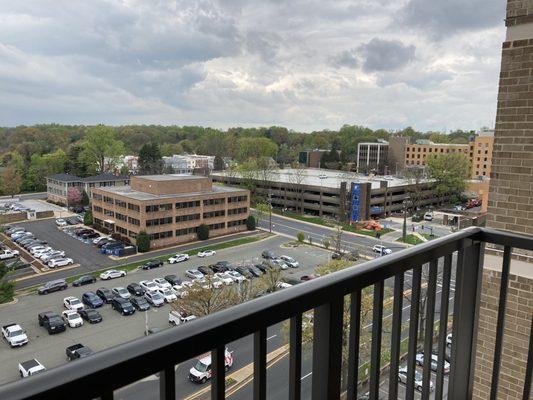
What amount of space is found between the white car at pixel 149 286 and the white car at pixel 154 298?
8.8 inches

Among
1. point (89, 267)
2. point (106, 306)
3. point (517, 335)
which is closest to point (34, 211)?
point (89, 267)

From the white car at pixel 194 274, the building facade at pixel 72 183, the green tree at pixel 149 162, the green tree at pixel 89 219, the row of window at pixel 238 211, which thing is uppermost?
the green tree at pixel 149 162

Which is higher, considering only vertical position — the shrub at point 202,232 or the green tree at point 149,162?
the green tree at point 149,162

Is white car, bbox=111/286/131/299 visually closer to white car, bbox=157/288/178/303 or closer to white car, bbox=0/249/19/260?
white car, bbox=157/288/178/303

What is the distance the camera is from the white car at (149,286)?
43.4 feet

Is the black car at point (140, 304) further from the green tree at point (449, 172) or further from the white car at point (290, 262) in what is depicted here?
the green tree at point (449, 172)

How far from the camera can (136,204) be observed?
19.7 m

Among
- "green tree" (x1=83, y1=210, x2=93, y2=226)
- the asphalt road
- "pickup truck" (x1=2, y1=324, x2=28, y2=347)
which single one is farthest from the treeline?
"pickup truck" (x1=2, y1=324, x2=28, y2=347)

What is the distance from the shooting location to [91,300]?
12.6 m

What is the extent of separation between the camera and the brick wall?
9.27 feet

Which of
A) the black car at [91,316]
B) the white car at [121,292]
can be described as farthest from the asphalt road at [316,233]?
the black car at [91,316]

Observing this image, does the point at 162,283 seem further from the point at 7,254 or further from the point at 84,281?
the point at 7,254

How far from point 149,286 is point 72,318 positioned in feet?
9.46

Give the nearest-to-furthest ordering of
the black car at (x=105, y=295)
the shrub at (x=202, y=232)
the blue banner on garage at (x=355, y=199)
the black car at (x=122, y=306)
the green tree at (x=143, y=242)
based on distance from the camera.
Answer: the black car at (x=122, y=306)
the black car at (x=105, y=295)
the green tree at (x=143, y=242)
the shrub at (x=202, y=232)
the blue banner on garage at (x=355, y=199)
